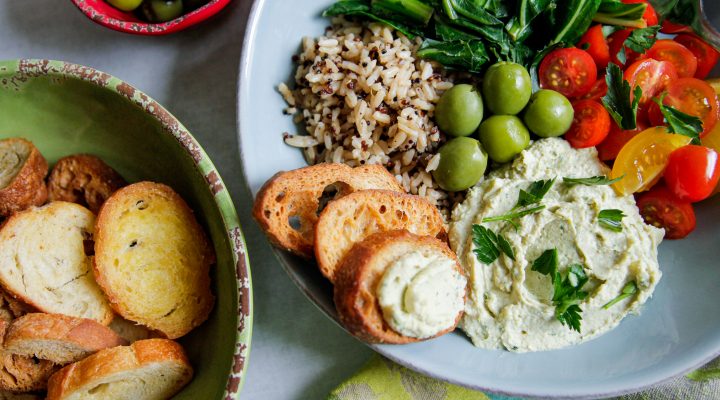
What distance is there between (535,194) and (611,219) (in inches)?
11.3

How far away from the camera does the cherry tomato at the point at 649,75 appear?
2451 millimetres

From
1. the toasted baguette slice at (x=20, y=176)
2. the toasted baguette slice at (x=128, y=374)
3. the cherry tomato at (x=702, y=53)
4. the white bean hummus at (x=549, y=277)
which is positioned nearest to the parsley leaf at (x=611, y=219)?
the white bean hummus at (x=549, y=277)

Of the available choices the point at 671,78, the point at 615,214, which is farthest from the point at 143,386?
the point at 671,78

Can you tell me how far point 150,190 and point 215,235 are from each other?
31 centimetres

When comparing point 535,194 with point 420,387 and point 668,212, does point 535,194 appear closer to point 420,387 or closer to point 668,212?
point 668,212

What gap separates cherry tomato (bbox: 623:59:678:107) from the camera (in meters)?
2.45

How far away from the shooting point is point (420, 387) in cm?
254

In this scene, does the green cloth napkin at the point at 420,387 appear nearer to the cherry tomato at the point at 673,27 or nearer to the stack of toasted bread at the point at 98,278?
the stack of toasted bread at the point at 98,278

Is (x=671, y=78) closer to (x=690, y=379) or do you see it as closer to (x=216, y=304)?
(x=690, y=379)

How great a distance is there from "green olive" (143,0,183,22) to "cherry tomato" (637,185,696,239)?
2.07 meters

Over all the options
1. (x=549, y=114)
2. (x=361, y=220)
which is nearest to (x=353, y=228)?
(x=361, y=220)

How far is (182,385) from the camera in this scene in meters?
2.36

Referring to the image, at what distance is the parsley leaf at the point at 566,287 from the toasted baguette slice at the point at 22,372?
186cm

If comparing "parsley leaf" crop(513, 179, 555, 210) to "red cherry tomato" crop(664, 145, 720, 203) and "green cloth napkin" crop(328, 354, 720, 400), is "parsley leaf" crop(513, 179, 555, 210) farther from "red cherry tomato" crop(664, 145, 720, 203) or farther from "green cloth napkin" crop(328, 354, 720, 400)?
"green cloth napkin" crop(328, 354, 720, 400)
